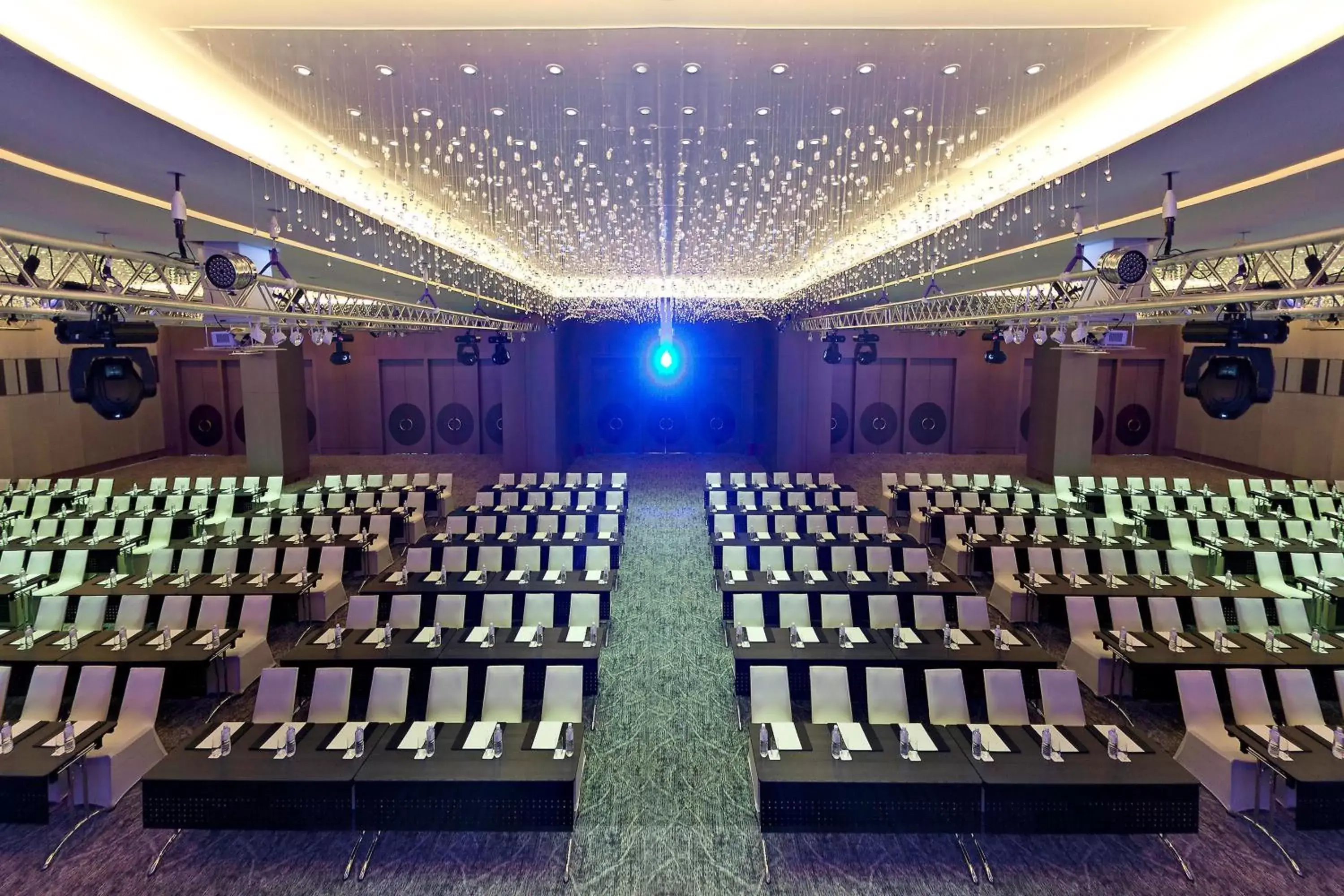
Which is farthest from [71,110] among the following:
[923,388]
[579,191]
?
[923,388]

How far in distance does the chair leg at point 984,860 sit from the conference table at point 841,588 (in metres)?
3.49

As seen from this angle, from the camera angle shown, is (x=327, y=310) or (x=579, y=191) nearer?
(x=579, y=191)

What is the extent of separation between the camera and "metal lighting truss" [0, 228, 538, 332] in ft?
19.2

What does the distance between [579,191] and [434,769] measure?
20.3 ft

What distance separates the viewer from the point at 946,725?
Answer: 6.36 metres

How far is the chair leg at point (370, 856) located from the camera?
5539 mm

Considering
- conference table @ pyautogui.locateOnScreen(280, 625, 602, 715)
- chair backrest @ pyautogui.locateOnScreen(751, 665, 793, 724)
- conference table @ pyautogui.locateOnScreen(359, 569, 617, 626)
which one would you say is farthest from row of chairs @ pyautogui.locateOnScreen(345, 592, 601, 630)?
chair backrest @ pyautogui.locateOnScreen(751, 665, 793, 724)

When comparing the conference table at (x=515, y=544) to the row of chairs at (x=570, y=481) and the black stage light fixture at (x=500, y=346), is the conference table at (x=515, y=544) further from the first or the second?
the black stage light fixture at (x=500, y=346)

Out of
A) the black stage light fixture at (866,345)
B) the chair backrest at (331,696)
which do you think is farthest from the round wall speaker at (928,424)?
the chair backrest at (331,696)

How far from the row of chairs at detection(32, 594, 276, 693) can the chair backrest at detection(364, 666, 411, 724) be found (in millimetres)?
2652

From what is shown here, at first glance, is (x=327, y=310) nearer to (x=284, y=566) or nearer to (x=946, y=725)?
(x=284, y=566)

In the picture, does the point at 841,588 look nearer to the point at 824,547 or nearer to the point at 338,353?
the point at 824,547

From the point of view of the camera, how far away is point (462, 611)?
8906 millimetres

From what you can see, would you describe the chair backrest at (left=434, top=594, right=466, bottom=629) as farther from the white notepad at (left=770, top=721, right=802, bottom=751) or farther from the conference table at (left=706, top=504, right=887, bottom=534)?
the conference table at (left=706, top=504, right=887, bottom=534)
